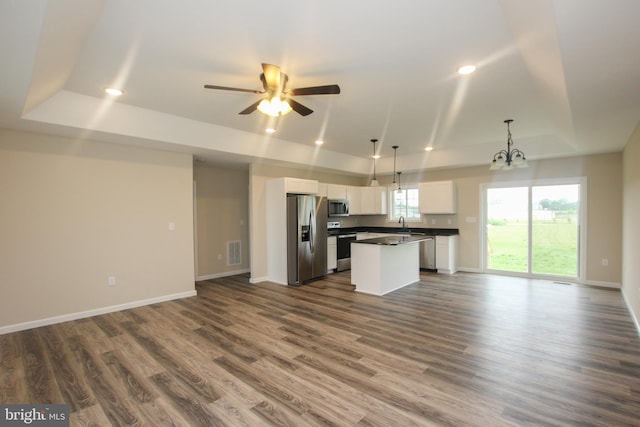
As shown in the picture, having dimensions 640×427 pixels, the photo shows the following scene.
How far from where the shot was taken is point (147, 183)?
15.3 ft

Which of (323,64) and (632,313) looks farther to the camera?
(632,313)

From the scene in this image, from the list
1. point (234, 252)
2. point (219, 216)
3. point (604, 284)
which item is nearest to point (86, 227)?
point (219, 216)

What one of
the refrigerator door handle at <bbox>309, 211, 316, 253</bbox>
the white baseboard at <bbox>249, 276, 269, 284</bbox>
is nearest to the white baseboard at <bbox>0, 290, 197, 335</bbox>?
the white baseboard at <bbox>249, 276, 269, 284</bbox>

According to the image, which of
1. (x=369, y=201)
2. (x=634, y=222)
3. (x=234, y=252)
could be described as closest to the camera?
(x=634, y=222)

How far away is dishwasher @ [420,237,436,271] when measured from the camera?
688 centimetres

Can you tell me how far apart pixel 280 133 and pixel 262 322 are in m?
3.02

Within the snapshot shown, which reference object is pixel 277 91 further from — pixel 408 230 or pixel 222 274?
pixel 408 230

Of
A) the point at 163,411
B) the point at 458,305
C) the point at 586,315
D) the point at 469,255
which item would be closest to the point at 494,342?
the point at 458,305

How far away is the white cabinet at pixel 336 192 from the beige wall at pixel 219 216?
1884mm

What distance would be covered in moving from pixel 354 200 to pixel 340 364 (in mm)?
5309

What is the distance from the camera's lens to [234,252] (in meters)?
6.84

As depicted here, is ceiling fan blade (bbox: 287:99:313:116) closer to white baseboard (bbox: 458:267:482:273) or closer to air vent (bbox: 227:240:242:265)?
air vent (bbox: 227:240:242:265)

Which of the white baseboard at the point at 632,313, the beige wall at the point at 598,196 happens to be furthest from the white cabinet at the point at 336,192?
the white baseboard at the point at 632,313

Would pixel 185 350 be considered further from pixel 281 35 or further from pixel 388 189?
pixel 388 189
